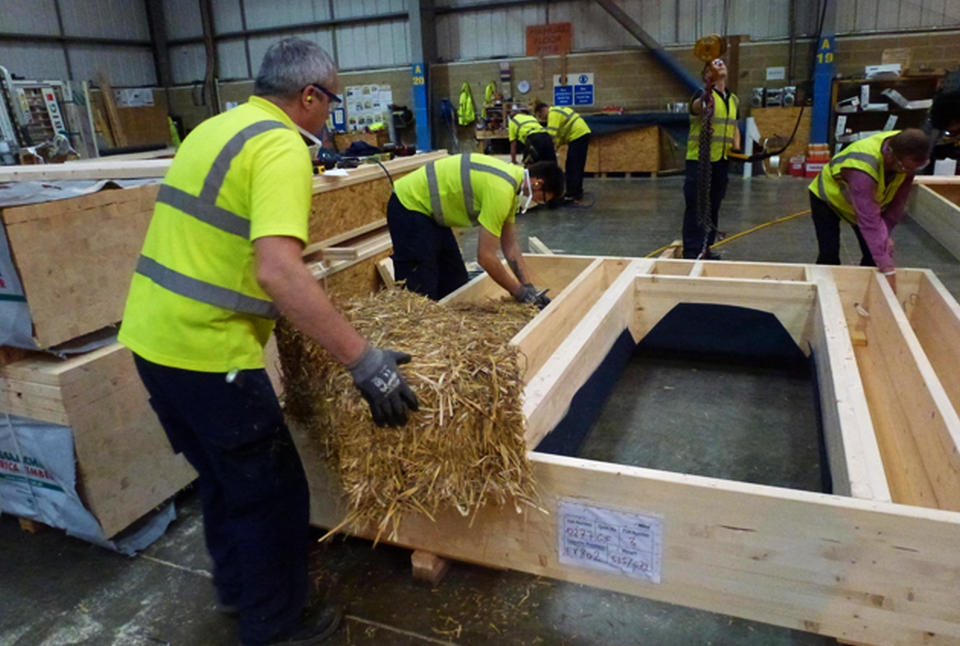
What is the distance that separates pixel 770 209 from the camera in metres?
8.32

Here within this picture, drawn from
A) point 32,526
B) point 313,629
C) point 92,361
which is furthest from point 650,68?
point 313,629

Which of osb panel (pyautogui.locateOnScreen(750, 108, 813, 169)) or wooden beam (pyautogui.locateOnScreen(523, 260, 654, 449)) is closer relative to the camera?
wooden beam (pyautogui.locateOnScreen(523, 260, 654, 449))

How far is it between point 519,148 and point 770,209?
161 inches

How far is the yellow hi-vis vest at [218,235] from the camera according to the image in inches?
61.2

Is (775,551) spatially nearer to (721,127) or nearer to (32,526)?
(32,526)

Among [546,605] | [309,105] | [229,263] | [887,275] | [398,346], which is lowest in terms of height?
[546,605]

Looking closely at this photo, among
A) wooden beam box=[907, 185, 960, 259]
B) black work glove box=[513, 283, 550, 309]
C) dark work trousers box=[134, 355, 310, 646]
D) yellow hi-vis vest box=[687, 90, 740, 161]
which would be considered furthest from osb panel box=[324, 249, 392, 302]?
wooden beam box=[907, 185, 960, 259]

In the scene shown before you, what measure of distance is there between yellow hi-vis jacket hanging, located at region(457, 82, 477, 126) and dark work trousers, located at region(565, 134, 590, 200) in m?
4.43

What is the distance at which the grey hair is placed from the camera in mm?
1701

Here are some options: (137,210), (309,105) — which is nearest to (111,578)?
(137,210)

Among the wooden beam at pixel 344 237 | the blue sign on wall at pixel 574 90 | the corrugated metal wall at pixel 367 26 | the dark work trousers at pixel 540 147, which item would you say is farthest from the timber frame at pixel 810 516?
the blue sign on wall at pixel 574 90

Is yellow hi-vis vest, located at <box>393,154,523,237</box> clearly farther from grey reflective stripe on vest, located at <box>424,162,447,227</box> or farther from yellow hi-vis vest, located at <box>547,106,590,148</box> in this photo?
yellow hi-vis vest, located at <box>547,106,590,148</box>

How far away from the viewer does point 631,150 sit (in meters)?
11.8

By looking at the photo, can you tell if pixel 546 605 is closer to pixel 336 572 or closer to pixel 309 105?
pixel 336 572
